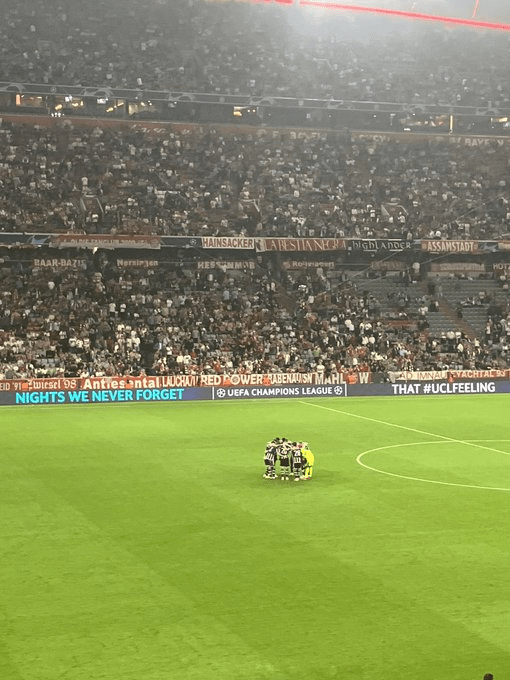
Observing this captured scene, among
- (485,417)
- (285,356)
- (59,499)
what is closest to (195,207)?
(285,356)

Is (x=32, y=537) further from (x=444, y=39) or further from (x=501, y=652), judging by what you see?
(x=444, y=39)

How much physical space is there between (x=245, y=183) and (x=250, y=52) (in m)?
10.2

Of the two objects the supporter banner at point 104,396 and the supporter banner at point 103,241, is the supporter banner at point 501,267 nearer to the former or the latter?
the supporter banner at point 103,241

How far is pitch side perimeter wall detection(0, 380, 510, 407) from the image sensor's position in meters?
44.0

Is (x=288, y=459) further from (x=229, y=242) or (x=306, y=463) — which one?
(x=229, y=242)

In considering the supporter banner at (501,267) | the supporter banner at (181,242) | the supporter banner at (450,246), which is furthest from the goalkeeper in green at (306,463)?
the supporter banner at (501,267)

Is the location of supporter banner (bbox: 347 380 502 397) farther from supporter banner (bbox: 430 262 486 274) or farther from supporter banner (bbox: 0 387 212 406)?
supporter banner (bbox: 430 262 486 274)

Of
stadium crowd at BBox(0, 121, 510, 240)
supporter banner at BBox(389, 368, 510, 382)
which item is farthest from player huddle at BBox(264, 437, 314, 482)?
stadium crowd at BBox(0, 121, 510, 240)

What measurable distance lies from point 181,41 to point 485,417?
33287 millimetres

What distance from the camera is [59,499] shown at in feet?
73.5

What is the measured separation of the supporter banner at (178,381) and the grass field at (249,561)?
11970 millimetres

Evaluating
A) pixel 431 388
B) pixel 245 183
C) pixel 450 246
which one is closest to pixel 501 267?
pixel 450 246

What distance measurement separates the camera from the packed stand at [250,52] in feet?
193

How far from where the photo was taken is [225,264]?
56281mm
